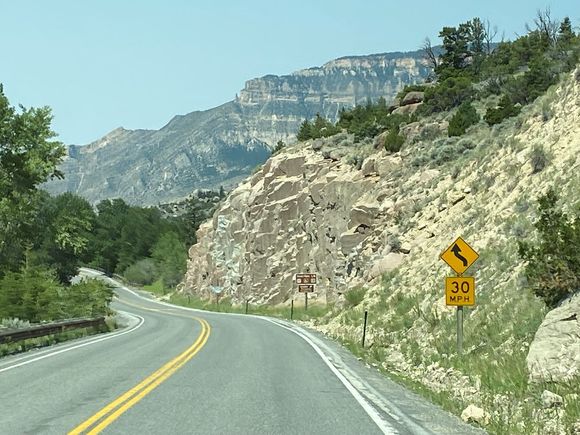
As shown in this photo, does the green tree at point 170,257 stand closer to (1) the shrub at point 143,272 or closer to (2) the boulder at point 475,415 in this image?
(1) the shrub at point 143,272

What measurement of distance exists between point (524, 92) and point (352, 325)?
20368mm

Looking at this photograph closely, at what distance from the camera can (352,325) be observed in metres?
29.7

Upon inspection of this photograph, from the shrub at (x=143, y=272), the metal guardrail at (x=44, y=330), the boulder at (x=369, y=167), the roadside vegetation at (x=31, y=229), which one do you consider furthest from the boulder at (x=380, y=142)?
the shrub at (x=143, y=272)

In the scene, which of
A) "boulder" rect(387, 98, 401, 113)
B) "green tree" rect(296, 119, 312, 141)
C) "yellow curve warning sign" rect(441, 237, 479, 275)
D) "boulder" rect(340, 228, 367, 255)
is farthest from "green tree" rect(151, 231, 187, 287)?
"yellow curve warning sign" rect(441, 237, 479, 275)

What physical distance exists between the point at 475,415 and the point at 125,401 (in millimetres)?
5183

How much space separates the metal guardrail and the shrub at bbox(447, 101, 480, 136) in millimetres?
24118

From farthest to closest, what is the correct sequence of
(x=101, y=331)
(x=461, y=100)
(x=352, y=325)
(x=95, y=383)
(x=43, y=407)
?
(x=461, y=100)
(x=101, y=331)
(x=352, y=325)
(x=95, y=383)
(x=43, y=407)

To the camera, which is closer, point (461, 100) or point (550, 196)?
point (550, 196)

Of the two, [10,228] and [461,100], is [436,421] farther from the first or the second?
[461,100]

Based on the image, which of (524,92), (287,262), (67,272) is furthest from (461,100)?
(67,272)

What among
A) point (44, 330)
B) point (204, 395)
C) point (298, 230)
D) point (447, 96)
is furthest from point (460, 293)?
point (298, 230)

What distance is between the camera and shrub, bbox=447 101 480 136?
43812mm

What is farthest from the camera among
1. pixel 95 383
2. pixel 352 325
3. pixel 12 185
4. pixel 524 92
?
pixel 524 92

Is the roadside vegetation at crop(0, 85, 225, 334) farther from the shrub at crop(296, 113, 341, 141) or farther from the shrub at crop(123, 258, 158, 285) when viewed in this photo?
the shrub at crop(123, 258, 158, 285)
